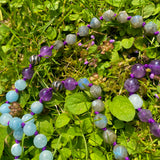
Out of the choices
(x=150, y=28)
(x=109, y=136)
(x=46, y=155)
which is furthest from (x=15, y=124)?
(x=150, y=28)

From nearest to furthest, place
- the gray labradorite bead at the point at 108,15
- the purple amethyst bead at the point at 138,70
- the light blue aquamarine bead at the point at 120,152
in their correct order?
the light blue aquamarine bead at the point at 120,152, the purple amethyst bead at the point at 138,70, the gray labradorite bead at the point at 108,15

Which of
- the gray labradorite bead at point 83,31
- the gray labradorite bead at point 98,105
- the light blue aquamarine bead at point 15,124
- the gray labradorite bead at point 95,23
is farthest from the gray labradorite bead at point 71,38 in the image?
the light blue aquamarine bead at point 15,124

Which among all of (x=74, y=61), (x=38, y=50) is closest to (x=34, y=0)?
(x=38, y=50)

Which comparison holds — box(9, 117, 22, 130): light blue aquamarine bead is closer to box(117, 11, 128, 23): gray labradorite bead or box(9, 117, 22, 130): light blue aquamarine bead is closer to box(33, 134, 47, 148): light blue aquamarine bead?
box(33, 134, 47, 148): light blue aquamarine bead

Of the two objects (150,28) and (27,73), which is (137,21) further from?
(27,73)

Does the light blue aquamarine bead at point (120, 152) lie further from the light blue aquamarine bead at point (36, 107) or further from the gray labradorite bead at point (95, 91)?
the light blue aquamarine bead at point (36, 107)

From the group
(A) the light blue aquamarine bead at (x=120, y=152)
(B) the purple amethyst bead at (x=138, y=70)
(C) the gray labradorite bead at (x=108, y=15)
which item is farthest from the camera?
(C) the gray labradorite bead at (x=108, y=15)

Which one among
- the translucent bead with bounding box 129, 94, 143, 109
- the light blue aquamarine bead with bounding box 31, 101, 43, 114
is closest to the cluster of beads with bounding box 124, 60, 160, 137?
the translucent bead with bounding box 129, 94, 143, 109
